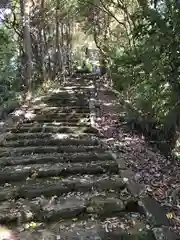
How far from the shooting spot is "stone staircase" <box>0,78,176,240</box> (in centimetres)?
378

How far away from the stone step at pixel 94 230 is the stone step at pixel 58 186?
68 cm

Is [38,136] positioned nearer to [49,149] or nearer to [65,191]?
[49,149]

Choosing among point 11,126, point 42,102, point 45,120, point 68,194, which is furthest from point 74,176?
point 42,102

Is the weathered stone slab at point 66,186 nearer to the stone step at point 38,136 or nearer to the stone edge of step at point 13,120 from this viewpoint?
the stone step at point 38,136

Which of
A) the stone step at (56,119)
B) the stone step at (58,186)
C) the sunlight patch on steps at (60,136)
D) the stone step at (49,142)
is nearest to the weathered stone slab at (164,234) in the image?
the stone step at (58,186)

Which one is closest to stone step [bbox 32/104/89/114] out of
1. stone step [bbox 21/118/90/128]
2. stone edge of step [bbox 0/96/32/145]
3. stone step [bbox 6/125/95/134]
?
stone edge of step [bbox 0/96/32/145]

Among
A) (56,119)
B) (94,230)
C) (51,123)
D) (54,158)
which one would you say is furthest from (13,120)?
(94,230)

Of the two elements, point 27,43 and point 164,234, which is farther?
point 27,43

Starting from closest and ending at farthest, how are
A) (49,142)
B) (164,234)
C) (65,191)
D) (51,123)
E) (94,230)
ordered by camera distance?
(164,234) → (94,230) → (65,191) → (49,142) → (51,123)

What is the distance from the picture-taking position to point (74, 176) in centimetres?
509

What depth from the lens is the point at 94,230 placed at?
373 centimetres

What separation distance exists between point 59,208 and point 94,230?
0.58 meters

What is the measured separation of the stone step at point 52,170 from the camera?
501 centimetres

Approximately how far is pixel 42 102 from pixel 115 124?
13.2 feet
